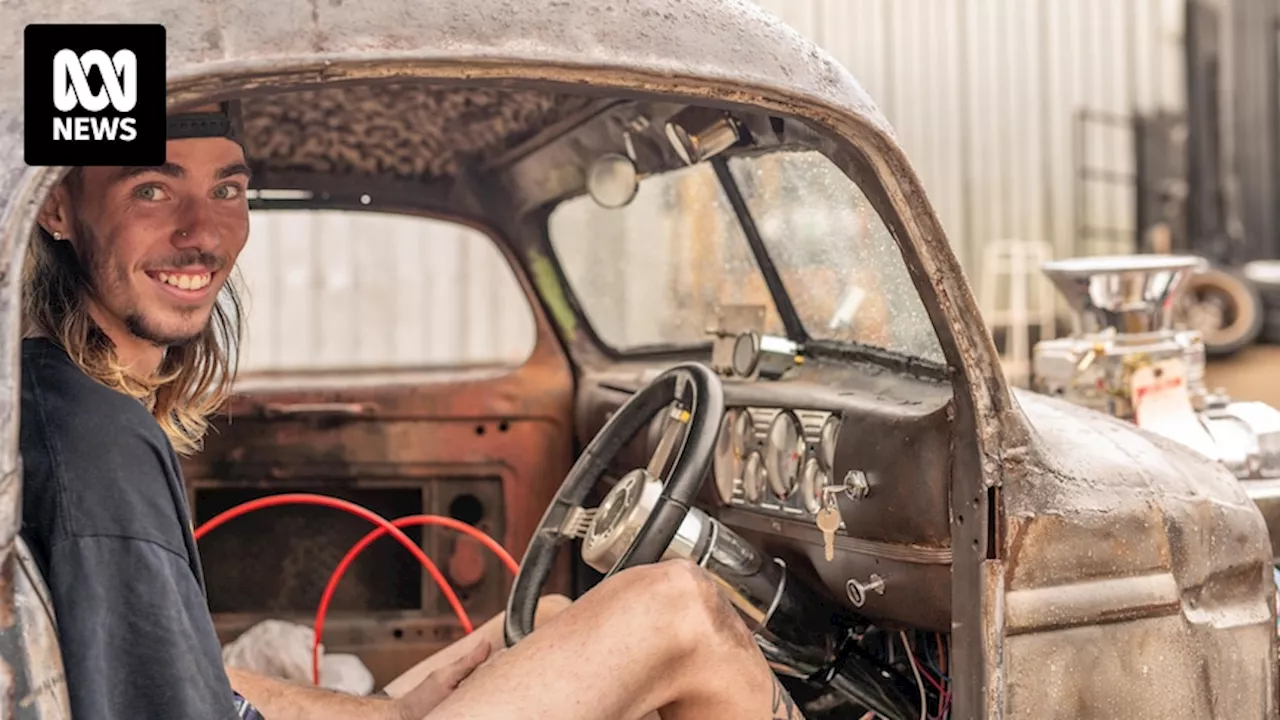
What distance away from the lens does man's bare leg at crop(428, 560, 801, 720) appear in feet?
5.70

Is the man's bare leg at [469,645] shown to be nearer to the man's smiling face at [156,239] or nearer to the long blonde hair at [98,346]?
the long blonde hair at [98,346]

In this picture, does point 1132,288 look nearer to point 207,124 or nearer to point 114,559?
point 207,124

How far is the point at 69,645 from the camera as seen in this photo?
1.29 metres

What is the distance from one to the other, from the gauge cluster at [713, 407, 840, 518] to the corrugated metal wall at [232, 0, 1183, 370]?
6.42 metres

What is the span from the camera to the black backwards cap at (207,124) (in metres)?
1.66

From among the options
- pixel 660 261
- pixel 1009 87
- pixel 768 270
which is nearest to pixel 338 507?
pixel 660 261

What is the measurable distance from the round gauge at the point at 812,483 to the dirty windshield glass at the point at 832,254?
0.85ft

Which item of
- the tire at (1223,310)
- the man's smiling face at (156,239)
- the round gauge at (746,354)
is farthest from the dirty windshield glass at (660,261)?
the tire at (1223,310)

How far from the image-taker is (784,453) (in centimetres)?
237

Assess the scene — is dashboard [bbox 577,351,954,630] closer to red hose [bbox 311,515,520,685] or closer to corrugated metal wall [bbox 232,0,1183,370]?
red hose [bbox 311,515,520,685]

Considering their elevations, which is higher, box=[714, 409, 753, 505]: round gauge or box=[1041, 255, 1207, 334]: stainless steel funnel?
box=[1041, 255, 1207, 334]: stainless steel funnel

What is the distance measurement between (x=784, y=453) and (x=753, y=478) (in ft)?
0.33

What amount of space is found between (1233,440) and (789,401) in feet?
4.32

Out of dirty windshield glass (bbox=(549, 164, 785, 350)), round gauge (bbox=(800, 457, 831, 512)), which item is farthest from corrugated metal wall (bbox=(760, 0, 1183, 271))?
round gauge (bbox=(800, 457, 831, 512))
